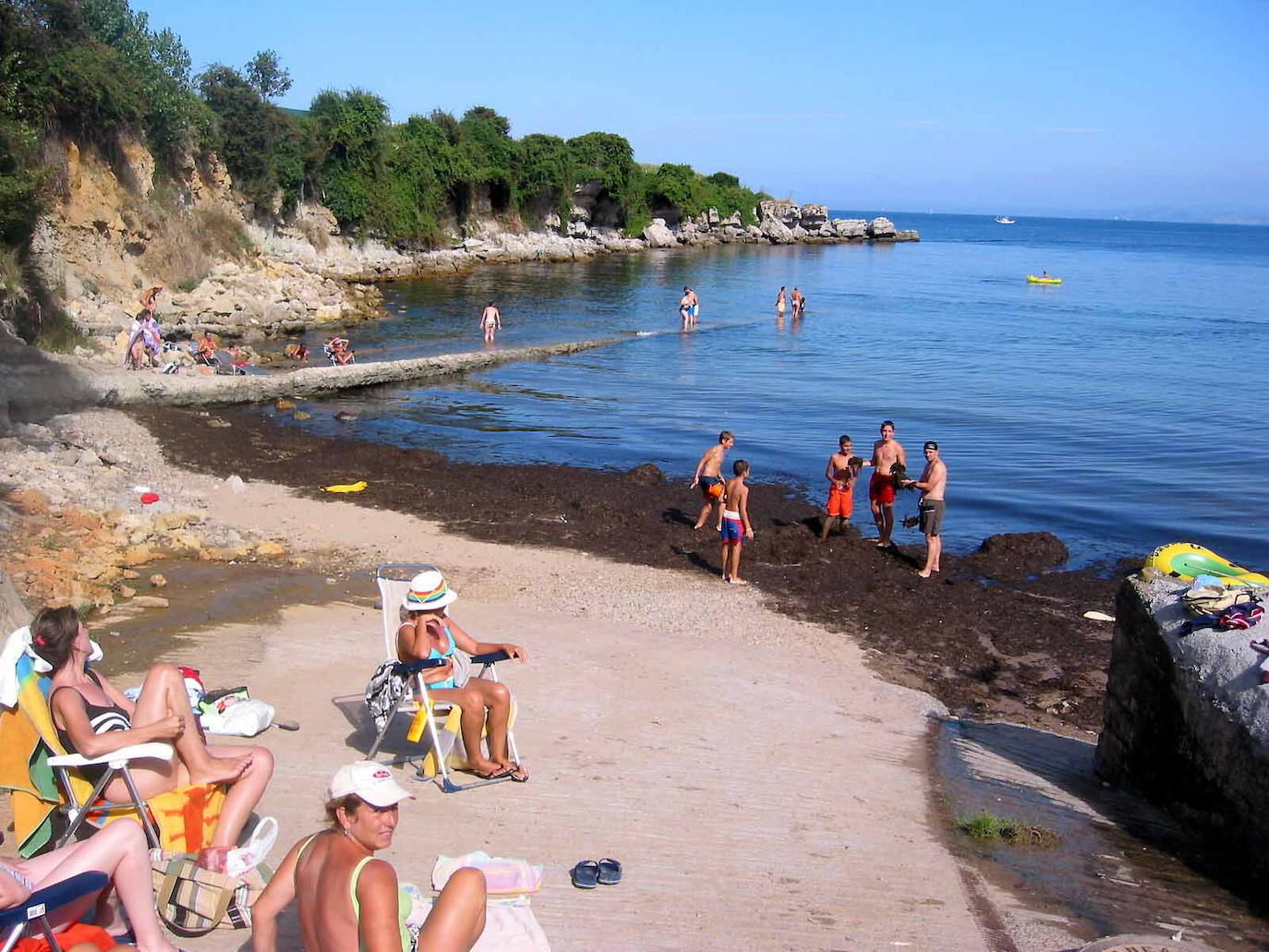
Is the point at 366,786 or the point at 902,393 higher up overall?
the point at 366,786

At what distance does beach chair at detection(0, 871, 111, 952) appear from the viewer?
3965 mm

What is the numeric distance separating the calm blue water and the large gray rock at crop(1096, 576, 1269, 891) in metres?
8.51

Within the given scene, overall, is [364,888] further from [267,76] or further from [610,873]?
[267,76]

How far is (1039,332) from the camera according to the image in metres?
47.8

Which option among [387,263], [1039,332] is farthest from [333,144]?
[1039,332]

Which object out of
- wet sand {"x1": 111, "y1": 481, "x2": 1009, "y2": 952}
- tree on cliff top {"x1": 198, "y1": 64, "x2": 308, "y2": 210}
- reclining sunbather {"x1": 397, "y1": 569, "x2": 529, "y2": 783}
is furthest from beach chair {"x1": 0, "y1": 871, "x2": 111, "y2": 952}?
tree on cliff top {"x1": 198, "y1": 64, "x2": 308, "y2": 210}

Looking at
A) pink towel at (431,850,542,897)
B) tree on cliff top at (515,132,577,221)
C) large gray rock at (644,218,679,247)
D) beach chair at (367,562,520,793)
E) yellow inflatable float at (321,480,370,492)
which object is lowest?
yellow inflatable float at (321,480,370,492)

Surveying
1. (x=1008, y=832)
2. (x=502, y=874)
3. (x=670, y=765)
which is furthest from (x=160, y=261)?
(x=502, y=874)

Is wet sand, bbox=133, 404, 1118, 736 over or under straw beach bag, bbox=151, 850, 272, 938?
under

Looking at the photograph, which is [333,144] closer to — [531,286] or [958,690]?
[531,286]

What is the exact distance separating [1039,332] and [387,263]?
32.6 metres

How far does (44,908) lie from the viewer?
160 inches

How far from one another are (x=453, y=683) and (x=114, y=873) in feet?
9.34

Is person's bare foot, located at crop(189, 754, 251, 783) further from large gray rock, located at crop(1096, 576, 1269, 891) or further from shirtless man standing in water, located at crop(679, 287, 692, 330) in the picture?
shirtless man standing in water, located at crop(679, 287, 692, 330)
